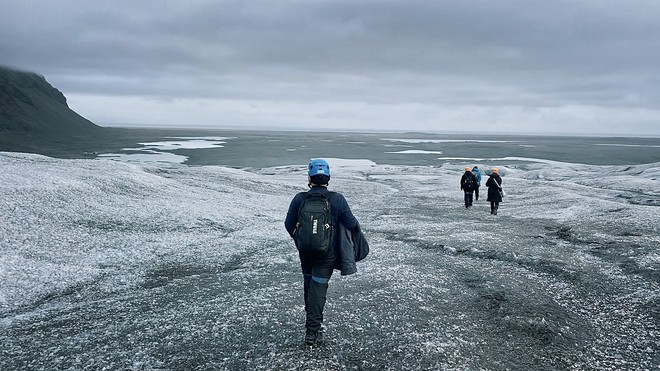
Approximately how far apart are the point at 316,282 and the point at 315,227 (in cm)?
114

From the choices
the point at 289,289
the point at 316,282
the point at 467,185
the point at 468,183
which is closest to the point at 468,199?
the point at 467,185

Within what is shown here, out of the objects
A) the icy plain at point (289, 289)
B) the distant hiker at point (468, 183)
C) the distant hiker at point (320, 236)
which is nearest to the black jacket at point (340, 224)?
the distant hiker at point (320, 236)

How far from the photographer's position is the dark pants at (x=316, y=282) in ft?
27.6

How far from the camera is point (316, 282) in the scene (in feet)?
27.8

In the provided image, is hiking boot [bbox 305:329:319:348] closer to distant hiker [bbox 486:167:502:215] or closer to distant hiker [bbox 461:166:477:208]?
distant hiker [bbox 486:167:502:215]

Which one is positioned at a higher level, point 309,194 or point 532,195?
point 309,194

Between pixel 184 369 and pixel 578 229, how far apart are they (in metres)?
21.2

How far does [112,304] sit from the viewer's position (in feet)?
38.2

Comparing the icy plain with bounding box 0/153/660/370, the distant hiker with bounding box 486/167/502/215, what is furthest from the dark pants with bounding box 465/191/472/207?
the icy plain with bounding box 0/153/660/370

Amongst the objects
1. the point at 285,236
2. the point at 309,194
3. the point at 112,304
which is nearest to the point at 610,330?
the point at 309,194

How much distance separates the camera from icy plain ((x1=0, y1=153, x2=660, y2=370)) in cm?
882

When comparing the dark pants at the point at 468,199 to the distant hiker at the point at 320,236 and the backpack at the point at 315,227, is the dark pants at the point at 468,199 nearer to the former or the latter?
the distant hiker at the point at 320,236

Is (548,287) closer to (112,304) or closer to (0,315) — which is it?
(112,304)

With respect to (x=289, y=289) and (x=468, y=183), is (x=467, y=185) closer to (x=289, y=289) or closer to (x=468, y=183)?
(x=468, y=183)
